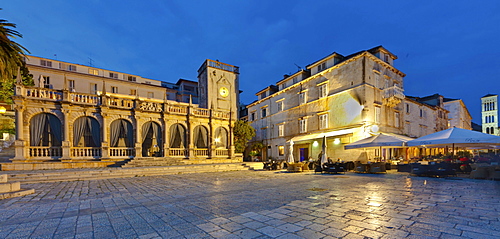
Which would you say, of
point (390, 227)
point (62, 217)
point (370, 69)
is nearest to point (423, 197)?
point (390, 227)

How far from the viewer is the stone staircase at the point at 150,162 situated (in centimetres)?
1609

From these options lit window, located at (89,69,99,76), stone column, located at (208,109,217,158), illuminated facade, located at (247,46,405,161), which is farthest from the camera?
lit window, located at (89,69,99,76)

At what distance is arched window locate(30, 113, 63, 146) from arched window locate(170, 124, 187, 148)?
8.05 metres

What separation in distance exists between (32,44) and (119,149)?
245 meters

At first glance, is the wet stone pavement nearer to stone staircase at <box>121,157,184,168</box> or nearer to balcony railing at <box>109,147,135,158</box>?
stone staircase at <box>121,157,184,168</box>

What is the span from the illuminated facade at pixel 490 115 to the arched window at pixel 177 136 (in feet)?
251

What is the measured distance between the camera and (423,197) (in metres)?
6.23

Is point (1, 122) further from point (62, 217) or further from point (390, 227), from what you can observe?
point (390, 227)

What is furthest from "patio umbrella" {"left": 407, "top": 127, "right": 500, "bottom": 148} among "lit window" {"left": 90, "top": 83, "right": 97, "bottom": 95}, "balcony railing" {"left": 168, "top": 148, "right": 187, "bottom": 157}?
"lit window" {"left": 90, "top": 83, "right": 97, "bottom": 95}

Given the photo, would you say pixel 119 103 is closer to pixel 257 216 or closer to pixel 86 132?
pixel 86 132

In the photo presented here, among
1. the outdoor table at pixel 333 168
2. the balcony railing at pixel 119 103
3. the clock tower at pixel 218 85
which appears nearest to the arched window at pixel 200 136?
the balcony railing at pixel 119 103

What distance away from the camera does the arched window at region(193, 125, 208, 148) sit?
21781 millimetres

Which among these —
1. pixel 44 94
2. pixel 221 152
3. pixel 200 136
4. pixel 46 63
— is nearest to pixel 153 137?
pixel 200 136

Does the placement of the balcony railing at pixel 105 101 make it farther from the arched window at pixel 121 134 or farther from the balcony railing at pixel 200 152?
the balcony railing at pixel 200 152
